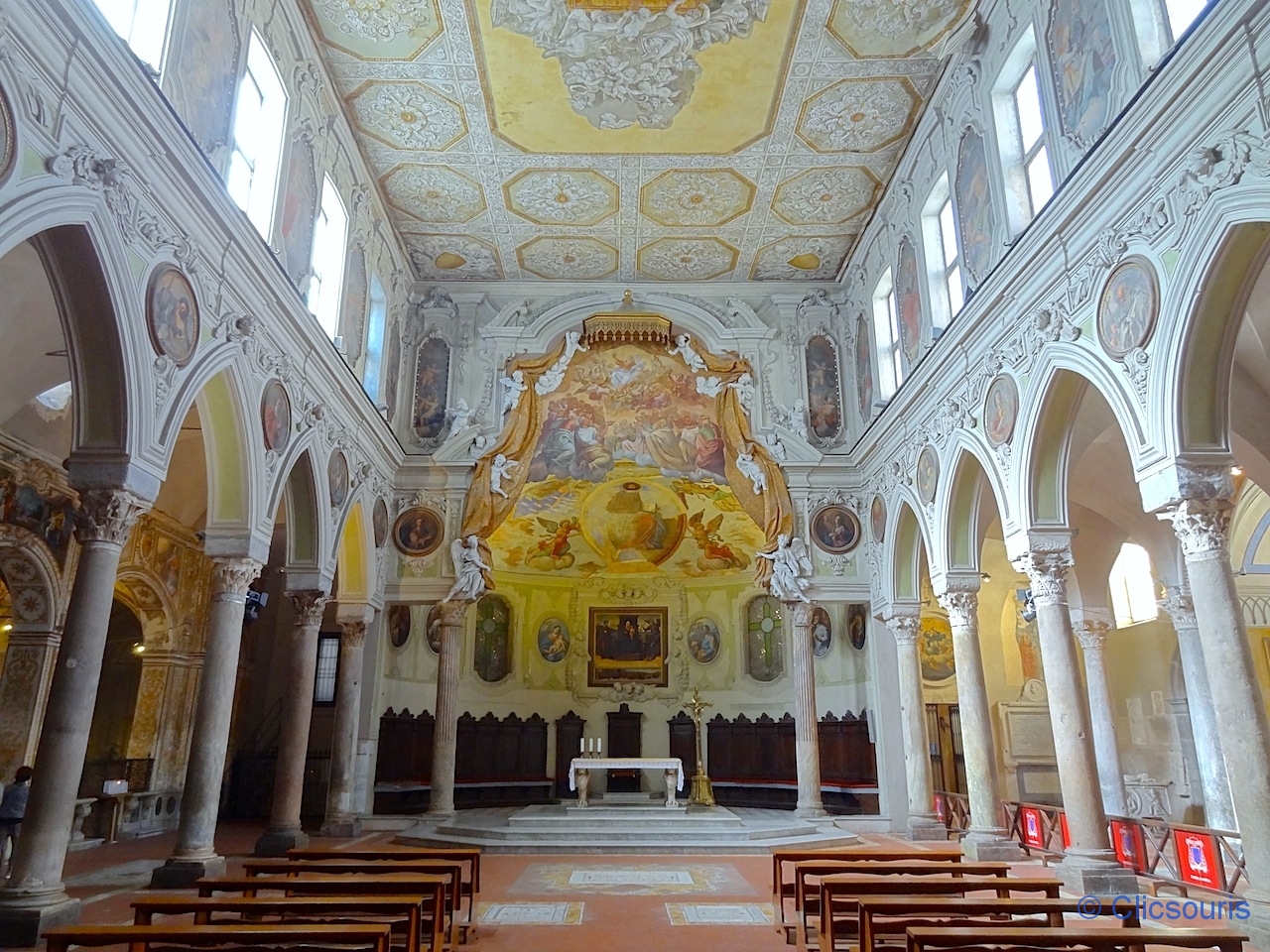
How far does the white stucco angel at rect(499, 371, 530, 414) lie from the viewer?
2048 cm

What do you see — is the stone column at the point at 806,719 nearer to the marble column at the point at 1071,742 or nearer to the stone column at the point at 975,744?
the stone column at the point at 975,744

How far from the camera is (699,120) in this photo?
52.0 ft

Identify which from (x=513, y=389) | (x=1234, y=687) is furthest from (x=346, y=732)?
(x=1234, y=687)

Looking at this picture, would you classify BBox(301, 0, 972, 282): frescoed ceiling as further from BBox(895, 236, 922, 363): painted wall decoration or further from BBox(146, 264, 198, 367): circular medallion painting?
BBox(146, 264, 198, 367): circular medallion painting

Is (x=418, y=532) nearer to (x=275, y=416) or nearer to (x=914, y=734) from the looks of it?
(x=275, y=416)

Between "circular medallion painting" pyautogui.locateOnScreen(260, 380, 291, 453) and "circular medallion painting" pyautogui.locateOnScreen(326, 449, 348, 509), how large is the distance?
6.78ft

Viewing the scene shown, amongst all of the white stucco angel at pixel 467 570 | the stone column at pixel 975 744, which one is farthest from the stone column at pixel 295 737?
the stone column at pixel 975 744

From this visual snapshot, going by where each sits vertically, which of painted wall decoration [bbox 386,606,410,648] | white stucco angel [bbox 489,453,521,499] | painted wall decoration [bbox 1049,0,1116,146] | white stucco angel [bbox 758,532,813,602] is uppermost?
painted wall decoration [bbox 1049,0,1116,146]

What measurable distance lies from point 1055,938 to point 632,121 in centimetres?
1422

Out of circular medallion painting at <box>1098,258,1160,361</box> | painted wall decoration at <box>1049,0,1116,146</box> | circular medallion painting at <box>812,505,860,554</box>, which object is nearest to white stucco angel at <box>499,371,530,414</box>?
circular medallion painting at <box>812,505,860,554</box>

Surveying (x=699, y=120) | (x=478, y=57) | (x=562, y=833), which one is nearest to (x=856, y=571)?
(x=562, y=833)

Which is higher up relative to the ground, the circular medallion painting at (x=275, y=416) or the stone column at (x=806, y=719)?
the circular medallion painting at (x=275, y=416)

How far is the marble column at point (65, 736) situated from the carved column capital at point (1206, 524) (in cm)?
1054

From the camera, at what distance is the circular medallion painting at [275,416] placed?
12430mm
